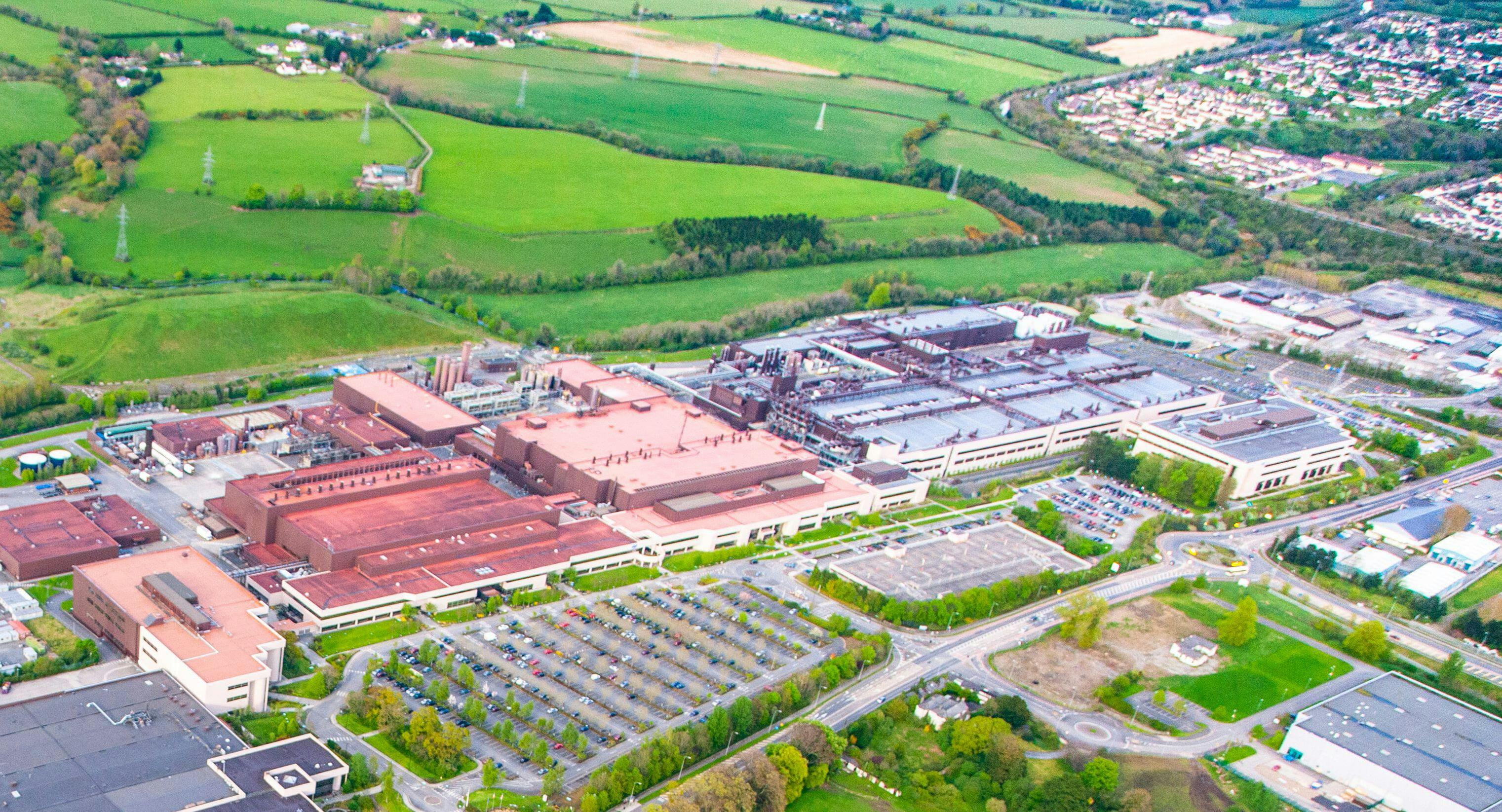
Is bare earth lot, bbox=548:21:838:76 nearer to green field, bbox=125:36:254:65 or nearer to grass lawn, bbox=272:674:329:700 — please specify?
green field, bbox=125:36:254:65

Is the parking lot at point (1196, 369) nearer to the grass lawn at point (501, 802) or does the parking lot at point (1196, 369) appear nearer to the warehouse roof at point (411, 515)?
the warehouse roof at point (411, 515)

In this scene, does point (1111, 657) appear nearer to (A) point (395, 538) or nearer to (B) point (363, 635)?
(A) point (395, 538)

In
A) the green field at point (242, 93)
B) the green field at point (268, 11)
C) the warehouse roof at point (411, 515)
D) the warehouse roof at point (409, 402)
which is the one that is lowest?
the warehouse roof at point (411, 515)

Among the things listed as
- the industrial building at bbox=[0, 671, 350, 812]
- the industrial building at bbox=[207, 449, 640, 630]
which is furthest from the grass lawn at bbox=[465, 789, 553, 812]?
the industrial building at bbox=[207, 449, 640, 630]

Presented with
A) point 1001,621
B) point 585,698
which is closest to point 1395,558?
point 1001,621

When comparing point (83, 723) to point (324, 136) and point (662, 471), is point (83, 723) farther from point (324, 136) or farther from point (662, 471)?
point (324, 136)

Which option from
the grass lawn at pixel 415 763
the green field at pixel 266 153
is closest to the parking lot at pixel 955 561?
the grass lawn at pixel 415 763
